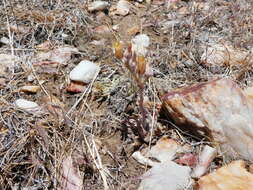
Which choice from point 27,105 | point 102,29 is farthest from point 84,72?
point 102,29

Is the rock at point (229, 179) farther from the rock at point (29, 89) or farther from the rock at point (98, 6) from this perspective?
the rock at point (98, 6)

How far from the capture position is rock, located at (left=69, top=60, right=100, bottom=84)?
78.2 inches

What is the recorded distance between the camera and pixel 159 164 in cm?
162

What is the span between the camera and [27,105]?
181cm

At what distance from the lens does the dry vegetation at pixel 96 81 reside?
1.62m

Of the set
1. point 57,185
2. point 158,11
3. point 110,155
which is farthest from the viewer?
point 158,11

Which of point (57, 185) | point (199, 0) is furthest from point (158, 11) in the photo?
point (57, 185)

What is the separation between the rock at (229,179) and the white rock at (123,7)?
132 centimetres

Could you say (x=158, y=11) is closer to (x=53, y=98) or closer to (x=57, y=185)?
(x=53, y=98)

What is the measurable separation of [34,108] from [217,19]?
128 cm

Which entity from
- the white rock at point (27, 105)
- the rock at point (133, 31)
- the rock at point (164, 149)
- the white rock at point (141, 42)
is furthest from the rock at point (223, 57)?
the white rock at point (27, 105)

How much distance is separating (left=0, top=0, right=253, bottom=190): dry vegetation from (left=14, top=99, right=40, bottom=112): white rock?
3 cm

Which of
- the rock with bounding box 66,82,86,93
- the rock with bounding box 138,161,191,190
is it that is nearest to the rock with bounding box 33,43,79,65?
the rock with bounding box 66,82,86,93

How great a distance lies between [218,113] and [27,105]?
862mm
